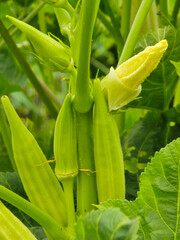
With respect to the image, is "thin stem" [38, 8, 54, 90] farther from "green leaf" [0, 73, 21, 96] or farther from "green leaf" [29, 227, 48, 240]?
"green leaf" [29, 227, 48, 240]

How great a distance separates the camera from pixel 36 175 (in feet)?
2.22

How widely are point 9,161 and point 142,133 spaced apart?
0.33 m

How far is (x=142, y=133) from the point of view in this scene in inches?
39.4

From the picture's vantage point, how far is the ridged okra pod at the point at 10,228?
2.08 ft

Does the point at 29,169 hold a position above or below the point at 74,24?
below

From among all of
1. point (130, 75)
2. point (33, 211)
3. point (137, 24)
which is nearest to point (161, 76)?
point (137, 24)

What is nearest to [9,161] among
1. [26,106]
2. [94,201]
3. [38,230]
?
[38,230]

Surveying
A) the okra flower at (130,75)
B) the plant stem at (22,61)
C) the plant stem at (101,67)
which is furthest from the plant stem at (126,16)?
the okra flower at (130,75)

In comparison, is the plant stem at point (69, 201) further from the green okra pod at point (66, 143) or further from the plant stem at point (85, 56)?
the plant stem at point (85, 56)

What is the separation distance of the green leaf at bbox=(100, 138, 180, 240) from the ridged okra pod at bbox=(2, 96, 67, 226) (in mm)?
140

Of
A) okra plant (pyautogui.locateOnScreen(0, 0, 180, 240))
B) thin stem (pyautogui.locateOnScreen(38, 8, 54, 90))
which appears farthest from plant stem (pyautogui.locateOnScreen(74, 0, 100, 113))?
thin stem (pyautogui.locateOnScreen(38, 8, 54, 90))

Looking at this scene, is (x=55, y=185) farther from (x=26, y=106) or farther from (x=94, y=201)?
(x=26, y=106)

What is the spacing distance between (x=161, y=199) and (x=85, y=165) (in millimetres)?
128

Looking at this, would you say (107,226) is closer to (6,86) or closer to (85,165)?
(85,165)
